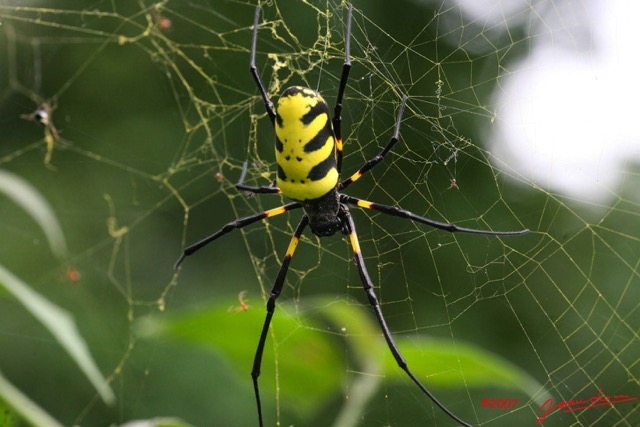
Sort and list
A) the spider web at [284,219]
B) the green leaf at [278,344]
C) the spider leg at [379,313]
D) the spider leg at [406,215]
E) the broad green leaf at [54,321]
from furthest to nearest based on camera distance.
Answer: the spider web at [284,219] < the spider leg at [406,215] < the spider leg at [379,313] < the green leaf at [278,344] < the broad green leaf at [54,321]

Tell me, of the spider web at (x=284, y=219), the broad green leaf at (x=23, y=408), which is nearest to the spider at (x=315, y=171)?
the spider web at (x=284, y=219)

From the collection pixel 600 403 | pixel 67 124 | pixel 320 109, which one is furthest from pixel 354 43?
pixel 67 124

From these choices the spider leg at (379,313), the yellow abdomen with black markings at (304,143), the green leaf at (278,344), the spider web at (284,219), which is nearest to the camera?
the yellow abdomen with black markings at (304,143)

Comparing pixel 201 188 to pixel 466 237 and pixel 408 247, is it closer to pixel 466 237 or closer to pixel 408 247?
pixel 408 247

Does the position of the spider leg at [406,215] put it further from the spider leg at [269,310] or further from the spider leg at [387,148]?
the spider leg at [269,310]

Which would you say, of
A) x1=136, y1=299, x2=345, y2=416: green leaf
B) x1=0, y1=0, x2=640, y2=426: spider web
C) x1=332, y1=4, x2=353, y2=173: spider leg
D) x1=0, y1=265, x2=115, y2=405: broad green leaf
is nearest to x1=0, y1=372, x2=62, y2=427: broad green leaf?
x1=0, y1=265, x2=115, y2=405: broad green leaf

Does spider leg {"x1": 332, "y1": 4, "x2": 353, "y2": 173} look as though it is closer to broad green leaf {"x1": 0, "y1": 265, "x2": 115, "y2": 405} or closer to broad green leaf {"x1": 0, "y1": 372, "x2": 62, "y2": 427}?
broad green leaf {"x1": 0, "y1": 265, "x2": 115, "y2": 405}

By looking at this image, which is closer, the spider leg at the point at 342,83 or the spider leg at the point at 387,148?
the spider leg at the point at 342,83

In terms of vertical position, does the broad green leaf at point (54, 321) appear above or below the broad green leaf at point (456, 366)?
above
